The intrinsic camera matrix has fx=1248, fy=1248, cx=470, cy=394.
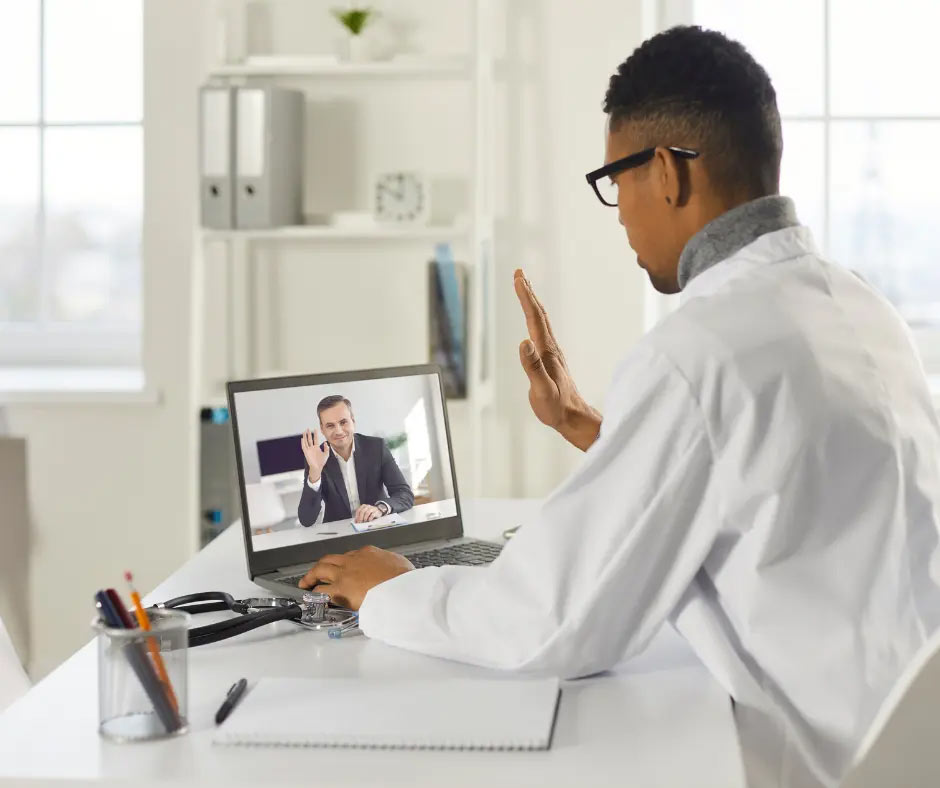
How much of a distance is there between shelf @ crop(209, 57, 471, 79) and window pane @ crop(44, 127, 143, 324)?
56 centimetres

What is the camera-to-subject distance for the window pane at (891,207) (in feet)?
10.5

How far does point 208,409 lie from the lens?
3.02 meters

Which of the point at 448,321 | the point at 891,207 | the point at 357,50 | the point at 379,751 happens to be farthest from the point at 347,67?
the point at 379,751

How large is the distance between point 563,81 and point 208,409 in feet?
3.90

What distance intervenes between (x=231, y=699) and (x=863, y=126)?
8.49 feet

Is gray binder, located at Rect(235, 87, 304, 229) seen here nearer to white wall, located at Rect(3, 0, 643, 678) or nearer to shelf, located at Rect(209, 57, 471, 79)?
shelf, located at Rect(209, 57, 471, 79)

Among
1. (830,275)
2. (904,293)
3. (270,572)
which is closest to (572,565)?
(830,275)

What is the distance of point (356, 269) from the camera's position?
3203 mm

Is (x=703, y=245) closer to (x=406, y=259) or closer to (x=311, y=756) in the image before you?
(x=311, y=756)

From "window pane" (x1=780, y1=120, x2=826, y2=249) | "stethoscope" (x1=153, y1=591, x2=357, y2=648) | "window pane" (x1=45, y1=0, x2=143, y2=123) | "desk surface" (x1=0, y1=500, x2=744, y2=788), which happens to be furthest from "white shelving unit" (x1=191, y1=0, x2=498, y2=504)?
"desk surface" (x1=0, y1=500, x2=744, y2=788)

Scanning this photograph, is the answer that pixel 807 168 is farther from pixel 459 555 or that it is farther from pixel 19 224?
pixel 19 224

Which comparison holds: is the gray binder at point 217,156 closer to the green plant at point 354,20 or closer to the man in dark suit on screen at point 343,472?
the green plant at point 354,20

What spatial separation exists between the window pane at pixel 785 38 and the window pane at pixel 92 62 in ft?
4.95

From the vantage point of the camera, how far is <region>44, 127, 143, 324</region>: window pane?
3406 mm
